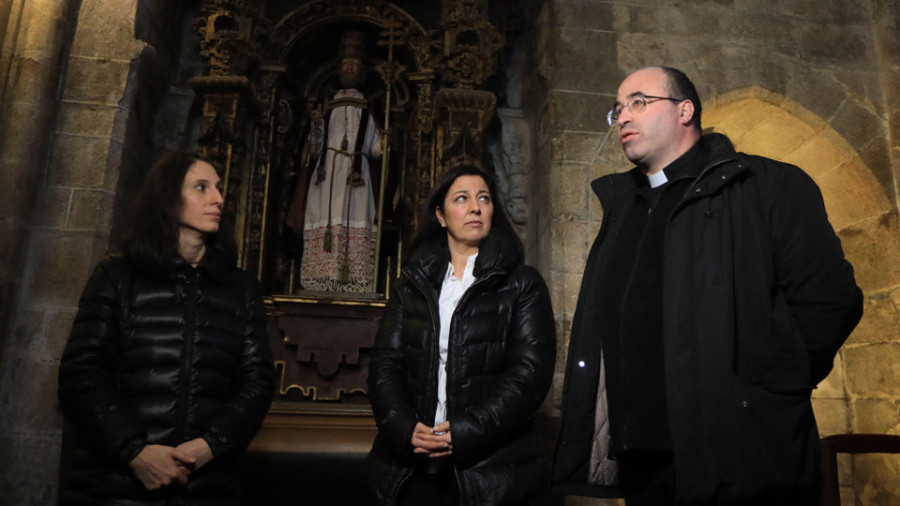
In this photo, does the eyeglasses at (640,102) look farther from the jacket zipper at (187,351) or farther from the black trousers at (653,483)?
the jacket zipper at (187,351)

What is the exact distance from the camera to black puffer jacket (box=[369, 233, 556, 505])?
1852 millimetres

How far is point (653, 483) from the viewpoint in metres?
1.52

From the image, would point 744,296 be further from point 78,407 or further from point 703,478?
point 78,407

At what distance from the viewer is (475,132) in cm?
399

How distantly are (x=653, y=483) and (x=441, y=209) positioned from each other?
1.29 metres

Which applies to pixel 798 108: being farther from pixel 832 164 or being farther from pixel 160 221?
pixel 160 221

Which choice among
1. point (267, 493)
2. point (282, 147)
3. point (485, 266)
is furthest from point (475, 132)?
point (267, 493)

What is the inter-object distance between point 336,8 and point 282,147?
3.63 ft

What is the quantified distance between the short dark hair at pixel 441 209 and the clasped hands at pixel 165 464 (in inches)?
40.9

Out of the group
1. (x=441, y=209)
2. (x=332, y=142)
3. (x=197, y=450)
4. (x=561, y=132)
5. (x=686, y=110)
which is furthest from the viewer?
(x=332, y=142)

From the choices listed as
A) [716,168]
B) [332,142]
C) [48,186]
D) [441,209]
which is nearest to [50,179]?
[48,186]

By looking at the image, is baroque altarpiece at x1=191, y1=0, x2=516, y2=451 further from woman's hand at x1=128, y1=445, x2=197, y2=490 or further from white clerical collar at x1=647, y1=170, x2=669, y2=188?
white clerical collar at x1=647, y1=170, x2=669, y2=188

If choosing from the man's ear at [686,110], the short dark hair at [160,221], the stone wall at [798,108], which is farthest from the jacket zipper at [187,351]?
the stone wall at [798,108]

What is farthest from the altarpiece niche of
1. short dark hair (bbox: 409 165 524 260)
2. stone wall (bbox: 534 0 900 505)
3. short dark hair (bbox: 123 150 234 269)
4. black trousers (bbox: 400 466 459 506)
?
black trousers (bbox: 400 466 459 506)
